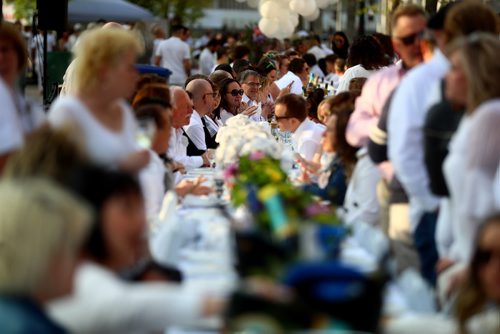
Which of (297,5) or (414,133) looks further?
(297,5)

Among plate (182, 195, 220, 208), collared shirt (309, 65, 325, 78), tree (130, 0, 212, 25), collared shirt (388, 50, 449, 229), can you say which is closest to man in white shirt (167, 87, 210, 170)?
plate (182, 195, 220, 208)

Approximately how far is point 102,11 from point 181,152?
19.0 meters

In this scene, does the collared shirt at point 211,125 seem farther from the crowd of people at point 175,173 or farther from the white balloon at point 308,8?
the white balloon at point 308,8

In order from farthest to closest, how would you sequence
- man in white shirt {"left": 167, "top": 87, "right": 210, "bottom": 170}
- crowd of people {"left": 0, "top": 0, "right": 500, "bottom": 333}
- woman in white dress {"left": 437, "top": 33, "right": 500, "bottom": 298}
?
man in white shirt {"left": 167, "top": 87, "right": 210, "bottom": 170}
woman in white dress {"left": 437, "top": 33, "right": 500, "bottom": 298}
crowd of people {"left": 0, "top": 0, "right": 500, "bottom": 333}

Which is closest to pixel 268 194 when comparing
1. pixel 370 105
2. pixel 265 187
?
pixel 265 187

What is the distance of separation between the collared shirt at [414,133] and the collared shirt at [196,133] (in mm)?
4236

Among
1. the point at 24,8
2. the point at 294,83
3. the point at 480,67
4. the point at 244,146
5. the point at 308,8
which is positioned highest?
the point at 480,67

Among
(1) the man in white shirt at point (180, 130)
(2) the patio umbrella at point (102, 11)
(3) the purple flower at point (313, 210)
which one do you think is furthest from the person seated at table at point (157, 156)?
(2) the patio umbrella at point (102, 11)

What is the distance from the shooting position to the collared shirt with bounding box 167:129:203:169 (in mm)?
8250

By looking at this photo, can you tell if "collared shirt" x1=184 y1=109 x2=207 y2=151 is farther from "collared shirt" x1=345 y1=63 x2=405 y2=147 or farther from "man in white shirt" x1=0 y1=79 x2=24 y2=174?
"man in white shirt" x1=0 y1=79 x2=24 y2=174

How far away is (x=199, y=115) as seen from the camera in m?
9.85

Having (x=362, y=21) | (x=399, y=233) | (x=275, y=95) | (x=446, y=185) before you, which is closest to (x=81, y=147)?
(x=446, y=185)

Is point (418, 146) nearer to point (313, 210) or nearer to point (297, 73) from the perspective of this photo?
point (313, 210)

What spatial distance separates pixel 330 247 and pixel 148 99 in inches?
126
